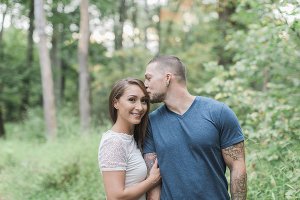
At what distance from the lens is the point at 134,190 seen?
2.07 meters

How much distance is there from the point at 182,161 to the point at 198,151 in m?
0.17

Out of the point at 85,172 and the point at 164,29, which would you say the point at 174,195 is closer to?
the point at 85,172

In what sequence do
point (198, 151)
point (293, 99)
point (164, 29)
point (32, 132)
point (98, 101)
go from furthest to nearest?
1. point (164, 29)
2. point (98, 101)
3. point (32, 132)
4. point (293, 99)
5. point (198, 151)

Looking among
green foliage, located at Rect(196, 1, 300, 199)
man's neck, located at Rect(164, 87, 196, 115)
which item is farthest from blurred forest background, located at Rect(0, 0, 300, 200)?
man's neck, located at Rect(164, 87, 196, 115)

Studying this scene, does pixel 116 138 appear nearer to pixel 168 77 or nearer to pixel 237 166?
pixel 168 77

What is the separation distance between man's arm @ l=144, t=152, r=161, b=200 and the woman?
0.17ft

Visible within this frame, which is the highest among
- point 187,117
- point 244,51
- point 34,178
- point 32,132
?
point 244,51

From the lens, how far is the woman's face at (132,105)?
2.25 meters

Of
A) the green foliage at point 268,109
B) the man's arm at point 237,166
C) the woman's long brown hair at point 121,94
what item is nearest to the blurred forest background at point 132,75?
the green foliage at point 268,109

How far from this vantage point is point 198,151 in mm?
2041

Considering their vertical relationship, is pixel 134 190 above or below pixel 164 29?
below

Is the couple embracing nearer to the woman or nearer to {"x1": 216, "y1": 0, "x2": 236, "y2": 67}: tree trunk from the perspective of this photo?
the woman

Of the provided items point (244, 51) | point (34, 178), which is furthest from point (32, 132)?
point (244, 51)

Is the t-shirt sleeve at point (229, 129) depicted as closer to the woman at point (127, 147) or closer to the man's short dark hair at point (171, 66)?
the man's short dark hair at point (171, 66)
